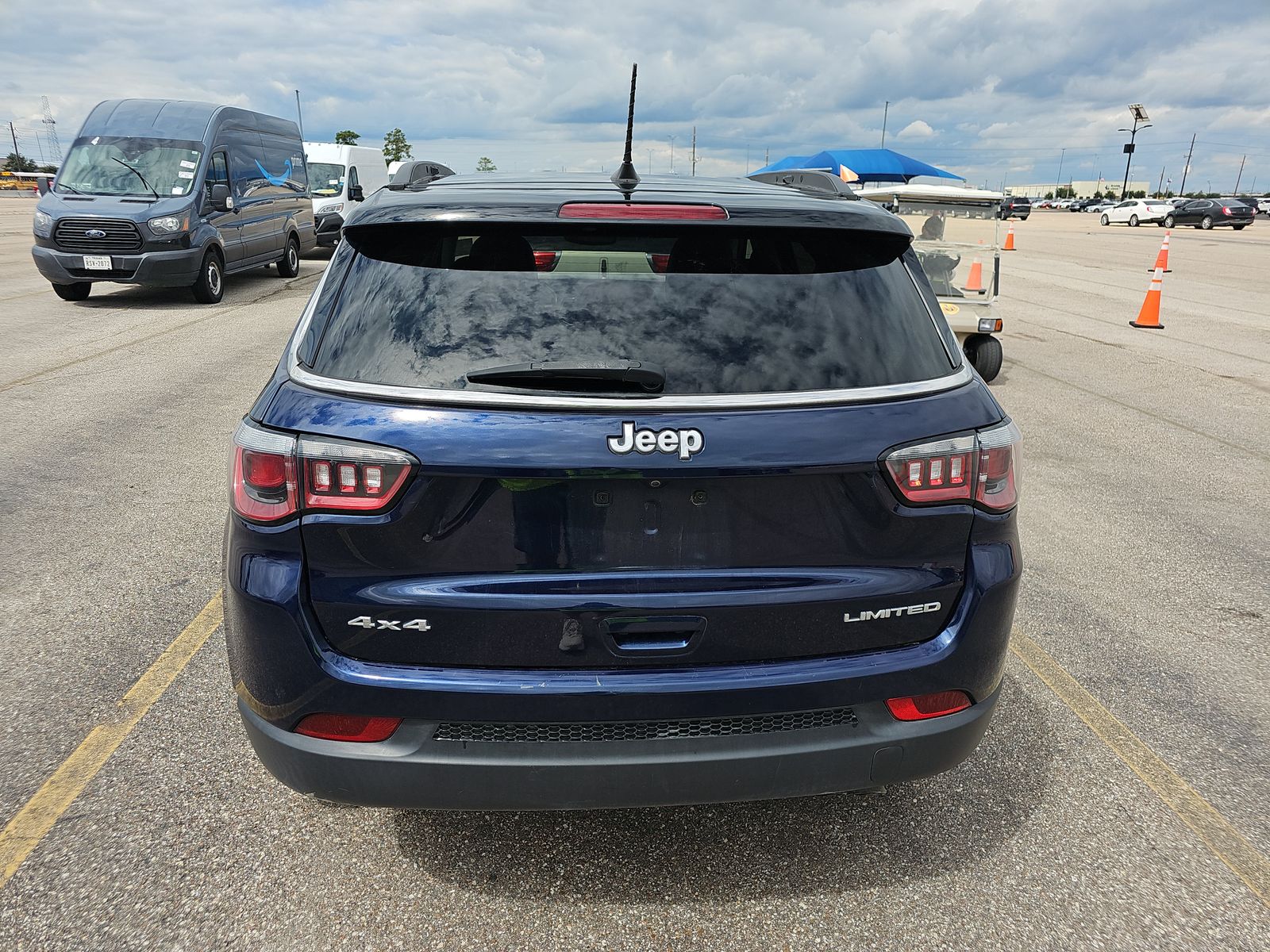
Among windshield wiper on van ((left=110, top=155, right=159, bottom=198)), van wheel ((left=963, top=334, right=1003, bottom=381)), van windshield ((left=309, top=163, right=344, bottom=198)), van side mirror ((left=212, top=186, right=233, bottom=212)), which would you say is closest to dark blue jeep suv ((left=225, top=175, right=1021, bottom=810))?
van wheel ((left=963, top=334, right=1003, bottom=381))

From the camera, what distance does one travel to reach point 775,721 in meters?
2.23

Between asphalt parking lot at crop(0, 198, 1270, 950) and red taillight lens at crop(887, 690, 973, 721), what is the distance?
0.57 meters

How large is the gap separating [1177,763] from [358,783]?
2717 mm

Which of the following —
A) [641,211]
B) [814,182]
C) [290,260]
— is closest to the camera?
[641,211]

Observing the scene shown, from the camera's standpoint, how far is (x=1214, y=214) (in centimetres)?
5100

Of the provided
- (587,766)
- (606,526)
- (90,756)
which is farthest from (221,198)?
(587,766)

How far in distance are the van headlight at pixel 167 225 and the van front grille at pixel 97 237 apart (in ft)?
0.77

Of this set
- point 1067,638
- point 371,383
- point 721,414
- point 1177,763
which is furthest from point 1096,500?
point 371,383

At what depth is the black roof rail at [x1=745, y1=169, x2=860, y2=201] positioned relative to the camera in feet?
9.86

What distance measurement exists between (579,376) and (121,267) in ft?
45.4

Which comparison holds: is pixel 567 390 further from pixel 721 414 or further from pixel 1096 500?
pixel 1096 500

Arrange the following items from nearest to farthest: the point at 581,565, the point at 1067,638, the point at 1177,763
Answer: the point at 581,565, the point at 1177,763, the point at 1067,638

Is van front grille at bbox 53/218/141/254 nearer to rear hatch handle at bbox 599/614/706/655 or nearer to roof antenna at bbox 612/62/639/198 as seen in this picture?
roof antenna at bbox 612/62/639/198

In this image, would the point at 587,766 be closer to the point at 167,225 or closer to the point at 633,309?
the point at 633,309
